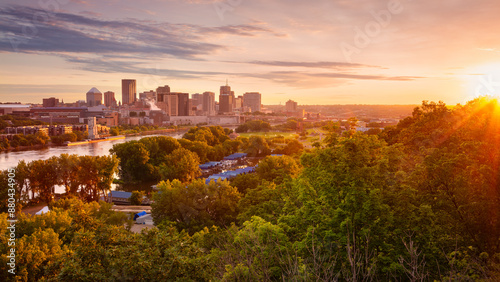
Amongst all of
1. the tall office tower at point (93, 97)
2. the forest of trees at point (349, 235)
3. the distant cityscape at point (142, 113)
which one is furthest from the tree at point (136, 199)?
the tall office tower at point (93, 97)

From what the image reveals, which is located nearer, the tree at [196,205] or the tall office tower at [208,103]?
the tree at [196,205]

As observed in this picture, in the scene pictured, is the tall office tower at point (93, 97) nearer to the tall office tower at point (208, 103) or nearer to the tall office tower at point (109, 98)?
the tall office tower at point (109, 98)

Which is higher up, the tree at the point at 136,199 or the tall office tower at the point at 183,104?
the tall office tower at the point at 183,104

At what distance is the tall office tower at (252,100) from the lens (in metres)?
178

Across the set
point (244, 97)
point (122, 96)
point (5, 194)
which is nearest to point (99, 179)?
point (5, 194)

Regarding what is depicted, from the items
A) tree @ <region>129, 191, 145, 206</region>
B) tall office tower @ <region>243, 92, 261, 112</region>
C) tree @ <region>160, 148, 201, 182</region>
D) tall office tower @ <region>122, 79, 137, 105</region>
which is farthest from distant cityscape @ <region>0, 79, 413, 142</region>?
tree @ <region>129, 191, 145, 206</region>

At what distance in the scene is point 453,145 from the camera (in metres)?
8.11

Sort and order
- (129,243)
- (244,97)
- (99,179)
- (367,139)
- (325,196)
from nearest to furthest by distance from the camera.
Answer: (129,243)
(325,196)
(367,139)
(99,179)
(244,97)

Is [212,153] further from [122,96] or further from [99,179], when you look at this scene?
[122,96]

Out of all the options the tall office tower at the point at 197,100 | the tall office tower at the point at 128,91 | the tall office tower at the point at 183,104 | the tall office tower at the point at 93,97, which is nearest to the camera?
the tall office tower at the point at 93,97

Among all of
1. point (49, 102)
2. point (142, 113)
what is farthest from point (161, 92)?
point (49, 102)

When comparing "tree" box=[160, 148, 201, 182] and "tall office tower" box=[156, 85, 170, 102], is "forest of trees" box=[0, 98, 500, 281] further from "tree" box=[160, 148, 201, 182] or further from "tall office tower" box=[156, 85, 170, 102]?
"tall office tower" box=[156, 85, 170, 102]

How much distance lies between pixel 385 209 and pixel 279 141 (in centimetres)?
4053

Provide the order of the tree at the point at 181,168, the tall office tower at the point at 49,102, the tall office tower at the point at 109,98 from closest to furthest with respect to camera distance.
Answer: the tree at the point at 181,168
the tall office tower at the point at 49,102
the tall office tower at the point at 109,98
